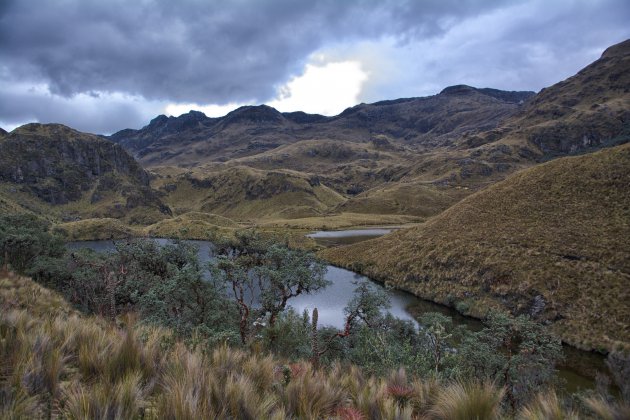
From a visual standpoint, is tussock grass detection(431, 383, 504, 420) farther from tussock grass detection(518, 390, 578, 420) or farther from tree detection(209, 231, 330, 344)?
tree detection(209, 231, 330, 344)

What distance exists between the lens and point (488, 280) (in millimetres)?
59719

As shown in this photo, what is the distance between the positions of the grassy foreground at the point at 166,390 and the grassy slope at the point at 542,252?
1943 inches

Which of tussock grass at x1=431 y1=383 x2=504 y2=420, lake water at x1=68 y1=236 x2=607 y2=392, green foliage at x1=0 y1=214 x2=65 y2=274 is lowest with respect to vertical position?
lake water at x1=68 y1=236 x2=607 y2=392

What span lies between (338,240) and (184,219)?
10003 centimetres

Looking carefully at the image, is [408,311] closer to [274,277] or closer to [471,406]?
[274,277]

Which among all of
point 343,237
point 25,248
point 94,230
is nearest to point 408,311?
point 25,248

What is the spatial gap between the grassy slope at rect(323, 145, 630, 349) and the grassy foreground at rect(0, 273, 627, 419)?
162 feet

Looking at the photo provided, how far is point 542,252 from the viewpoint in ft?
191

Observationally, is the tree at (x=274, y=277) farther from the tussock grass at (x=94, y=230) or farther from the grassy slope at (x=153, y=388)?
the tussock grass at (x=94, y=230)

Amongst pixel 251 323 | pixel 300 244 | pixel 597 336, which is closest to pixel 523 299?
pixel 597 336

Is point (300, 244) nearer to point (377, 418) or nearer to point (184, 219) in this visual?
point (184, 219)

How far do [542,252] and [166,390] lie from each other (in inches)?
2616

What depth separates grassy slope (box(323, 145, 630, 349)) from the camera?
46.8 meters

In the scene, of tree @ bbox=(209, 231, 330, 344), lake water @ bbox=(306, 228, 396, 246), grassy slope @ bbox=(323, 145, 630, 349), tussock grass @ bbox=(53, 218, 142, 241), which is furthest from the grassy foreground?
tussock grass @ bbox=(53, 218, 142, 241)
